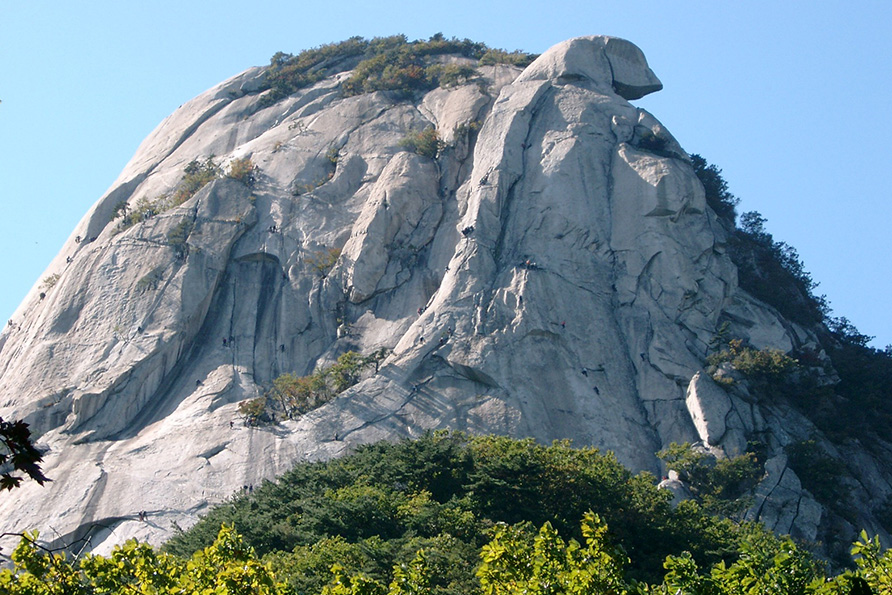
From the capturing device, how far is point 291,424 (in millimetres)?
46125

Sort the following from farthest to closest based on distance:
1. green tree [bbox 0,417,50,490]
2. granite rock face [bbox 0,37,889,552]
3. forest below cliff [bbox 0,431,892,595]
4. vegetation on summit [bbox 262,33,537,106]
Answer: vegetation on summit [bbox 262,33,537,106] → granite rock face [bbox 0,37,889,552] → forest below cliff [bbox 0,431,892,595] → green tree [bbox 0,417,50,490]

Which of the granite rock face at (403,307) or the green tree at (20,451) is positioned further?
the granite rock face at (403,307)

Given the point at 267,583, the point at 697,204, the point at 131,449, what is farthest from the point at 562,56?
the point at 267,583

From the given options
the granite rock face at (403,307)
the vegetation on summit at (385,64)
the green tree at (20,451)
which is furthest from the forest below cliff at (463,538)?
the vegetation on summit at (385,64)

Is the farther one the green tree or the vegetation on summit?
the vegetation on summit

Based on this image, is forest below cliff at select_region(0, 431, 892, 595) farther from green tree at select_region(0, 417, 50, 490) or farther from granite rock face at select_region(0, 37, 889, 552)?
green tree at select_region(0, 417, 50, 490)

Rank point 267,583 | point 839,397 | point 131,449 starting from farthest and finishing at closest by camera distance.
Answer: point 839,397 < point 131,449 < point 267,583

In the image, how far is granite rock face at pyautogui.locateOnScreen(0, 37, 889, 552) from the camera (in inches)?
1800

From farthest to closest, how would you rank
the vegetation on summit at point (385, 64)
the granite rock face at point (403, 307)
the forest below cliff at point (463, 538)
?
1. the vegetation on summit at point (385, 64)
2. the granite rock face at point (403, 307)
3. the forest below cliff at point (463, 538)

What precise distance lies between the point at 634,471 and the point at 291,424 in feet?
45.6

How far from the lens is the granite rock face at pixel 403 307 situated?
45.7 metres

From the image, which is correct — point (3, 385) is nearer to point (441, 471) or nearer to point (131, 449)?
point (131, 449)

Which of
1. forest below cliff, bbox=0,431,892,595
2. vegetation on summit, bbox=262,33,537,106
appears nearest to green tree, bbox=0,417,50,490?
forest below cliff, bbox=0,431,892,595

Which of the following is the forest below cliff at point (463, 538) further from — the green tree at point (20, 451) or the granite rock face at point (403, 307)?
the green tree at point (20, 451)
